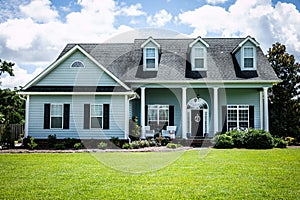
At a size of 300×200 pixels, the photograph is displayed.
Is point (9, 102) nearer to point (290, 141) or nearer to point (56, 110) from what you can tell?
point (56, 110)

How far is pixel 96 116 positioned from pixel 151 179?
37.7 feet

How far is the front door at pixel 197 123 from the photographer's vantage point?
23641 millimetres

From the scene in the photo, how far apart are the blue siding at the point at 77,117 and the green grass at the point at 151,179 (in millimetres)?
7156

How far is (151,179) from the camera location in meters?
9.00

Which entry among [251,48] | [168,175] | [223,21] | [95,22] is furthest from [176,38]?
[168,175]

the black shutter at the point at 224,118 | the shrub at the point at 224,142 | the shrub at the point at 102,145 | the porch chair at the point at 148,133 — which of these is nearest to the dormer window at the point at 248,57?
the black shutter at the point at 224,118

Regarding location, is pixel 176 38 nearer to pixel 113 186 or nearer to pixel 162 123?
pixel 162 123

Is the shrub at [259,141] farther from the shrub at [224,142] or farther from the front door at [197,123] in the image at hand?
the front door at [197,123]

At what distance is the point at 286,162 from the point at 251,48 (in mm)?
12689

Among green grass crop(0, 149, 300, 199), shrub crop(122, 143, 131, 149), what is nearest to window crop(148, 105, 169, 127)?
shrub crop(122, 143, 131, 149)

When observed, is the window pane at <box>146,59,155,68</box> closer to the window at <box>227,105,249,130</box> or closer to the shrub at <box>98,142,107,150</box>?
the window at <box>227,105,249,130</box>

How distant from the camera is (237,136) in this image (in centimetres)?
1952

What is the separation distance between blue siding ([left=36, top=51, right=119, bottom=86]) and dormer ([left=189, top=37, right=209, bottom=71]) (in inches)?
247

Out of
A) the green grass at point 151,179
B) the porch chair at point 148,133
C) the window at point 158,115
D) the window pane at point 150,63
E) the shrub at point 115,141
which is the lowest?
the green grass at point 151,179
